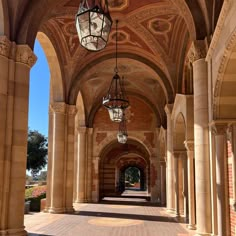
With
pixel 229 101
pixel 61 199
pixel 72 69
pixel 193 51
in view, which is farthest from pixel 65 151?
pixel 229 101

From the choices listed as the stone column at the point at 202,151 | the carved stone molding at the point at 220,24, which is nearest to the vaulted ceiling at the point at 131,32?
the carved stone molding at the point at 220,24

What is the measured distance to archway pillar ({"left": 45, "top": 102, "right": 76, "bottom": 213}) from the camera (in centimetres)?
1520

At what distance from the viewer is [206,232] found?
8.02m

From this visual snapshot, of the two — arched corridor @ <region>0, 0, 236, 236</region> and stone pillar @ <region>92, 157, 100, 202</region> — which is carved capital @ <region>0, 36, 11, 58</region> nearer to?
arched corridor @ <region>0, 0, 236, 236</region>

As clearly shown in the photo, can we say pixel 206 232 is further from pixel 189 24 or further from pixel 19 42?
pixel 19 42

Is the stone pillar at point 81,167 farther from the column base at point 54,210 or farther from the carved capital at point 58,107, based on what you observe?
the carved capital at point 58,107

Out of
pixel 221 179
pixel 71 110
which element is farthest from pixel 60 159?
pixel 221 179

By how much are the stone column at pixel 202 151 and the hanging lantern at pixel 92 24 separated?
3.35m

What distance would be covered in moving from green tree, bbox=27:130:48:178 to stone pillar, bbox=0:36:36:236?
34.1 meters

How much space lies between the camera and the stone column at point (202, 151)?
811cm

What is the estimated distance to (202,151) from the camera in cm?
833

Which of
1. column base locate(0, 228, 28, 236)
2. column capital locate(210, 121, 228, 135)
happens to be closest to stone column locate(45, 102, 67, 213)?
column base locate(0, 228, 28, 236)

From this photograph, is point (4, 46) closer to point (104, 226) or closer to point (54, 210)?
point (104, 226)

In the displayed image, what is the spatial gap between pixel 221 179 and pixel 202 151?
980 millimetres
